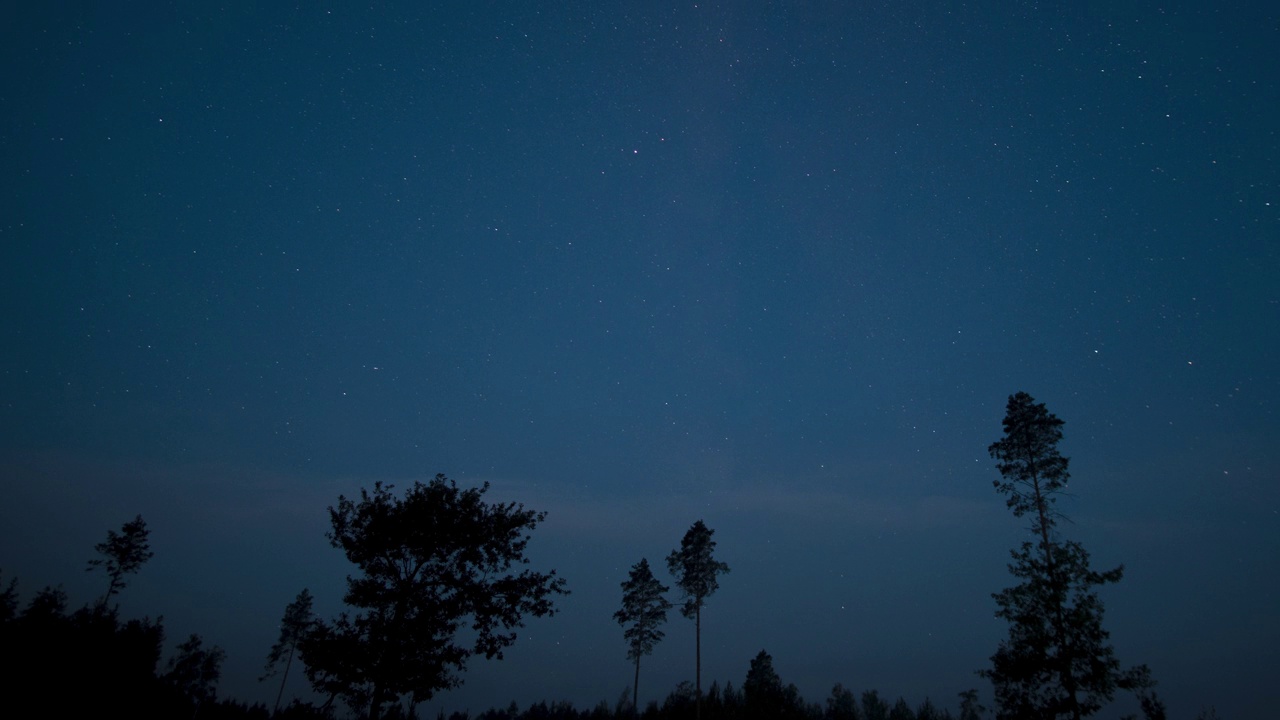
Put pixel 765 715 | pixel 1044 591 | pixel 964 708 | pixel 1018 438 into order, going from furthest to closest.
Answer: pixel 964 708 < pixel 765 715 < pixel 1018 438 < pixel 1044 591

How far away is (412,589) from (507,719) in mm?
31940

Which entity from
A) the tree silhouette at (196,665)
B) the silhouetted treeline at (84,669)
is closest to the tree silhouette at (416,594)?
the silhouetted treeline at (84,669)

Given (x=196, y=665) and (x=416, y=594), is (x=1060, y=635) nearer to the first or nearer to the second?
(x=416, y=594)

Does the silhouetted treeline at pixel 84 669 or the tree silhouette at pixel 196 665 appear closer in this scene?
the silhouetted treeline at pixel 84 669

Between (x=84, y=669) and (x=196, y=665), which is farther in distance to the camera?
(x=196, y=665)

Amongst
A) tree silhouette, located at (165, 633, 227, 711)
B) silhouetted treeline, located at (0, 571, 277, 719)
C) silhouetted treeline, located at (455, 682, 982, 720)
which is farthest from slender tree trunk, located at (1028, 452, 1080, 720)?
tree silhouette, located at (165, 633, 227, 711)

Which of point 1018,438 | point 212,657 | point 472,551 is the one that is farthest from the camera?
point 212,657

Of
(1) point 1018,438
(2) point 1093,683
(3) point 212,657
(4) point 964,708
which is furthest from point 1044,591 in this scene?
(3) point 212,657

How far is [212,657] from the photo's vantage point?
72.2m

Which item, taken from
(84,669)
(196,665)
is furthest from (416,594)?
(196,665)

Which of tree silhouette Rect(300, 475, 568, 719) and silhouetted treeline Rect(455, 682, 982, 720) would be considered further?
silhouetted treeline Rect(455, 682, 982, 720)

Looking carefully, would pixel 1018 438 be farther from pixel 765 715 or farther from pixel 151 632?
pixel 151 632

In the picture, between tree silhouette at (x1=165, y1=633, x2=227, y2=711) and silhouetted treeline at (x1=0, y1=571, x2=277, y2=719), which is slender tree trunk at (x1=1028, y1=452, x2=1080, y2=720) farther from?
tree silhouette at (x1=165, y1=633, x2=227, y2=711)

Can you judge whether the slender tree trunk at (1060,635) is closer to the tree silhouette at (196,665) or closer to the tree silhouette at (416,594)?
the tree silhouette at (416,594)
